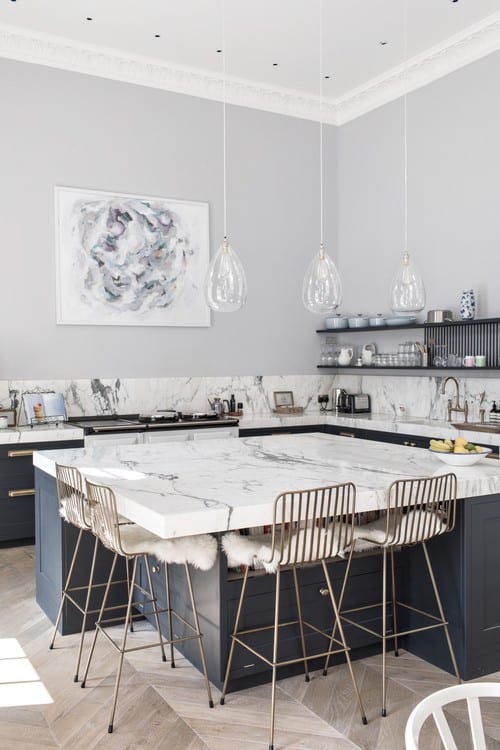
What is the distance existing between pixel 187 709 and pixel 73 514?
1032 mm

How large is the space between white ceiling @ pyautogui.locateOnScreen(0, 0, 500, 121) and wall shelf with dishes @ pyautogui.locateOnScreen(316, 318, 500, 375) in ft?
7.60

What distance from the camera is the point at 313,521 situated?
2928 millimetres

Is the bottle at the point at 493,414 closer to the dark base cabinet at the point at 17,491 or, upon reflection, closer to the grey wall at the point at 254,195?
the grey wall at the point at 254,195

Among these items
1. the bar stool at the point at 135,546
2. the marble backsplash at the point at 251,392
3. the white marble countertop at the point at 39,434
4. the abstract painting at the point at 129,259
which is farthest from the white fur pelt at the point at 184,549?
the abstract painting at the point at 129,259

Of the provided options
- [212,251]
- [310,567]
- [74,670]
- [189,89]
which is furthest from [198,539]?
[189,89]

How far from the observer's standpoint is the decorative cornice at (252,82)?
6043mm

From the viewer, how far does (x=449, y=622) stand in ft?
11.3

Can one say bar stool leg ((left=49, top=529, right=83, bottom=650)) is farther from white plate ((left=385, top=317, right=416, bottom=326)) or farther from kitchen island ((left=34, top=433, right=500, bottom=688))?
white plate ((left=385, top=317, right=416, bottom=326))

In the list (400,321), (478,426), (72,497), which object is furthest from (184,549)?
(400,321)

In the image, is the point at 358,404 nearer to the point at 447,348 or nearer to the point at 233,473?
the point at 447,348

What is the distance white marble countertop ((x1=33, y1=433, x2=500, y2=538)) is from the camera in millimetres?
2764

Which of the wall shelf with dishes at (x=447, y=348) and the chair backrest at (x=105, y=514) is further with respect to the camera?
the wall shelf with dishes at (x=447, y=348)

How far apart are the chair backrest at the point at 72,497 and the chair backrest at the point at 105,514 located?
0.16 m

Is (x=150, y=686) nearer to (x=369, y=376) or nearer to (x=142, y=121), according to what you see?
(x=369, y=376)
